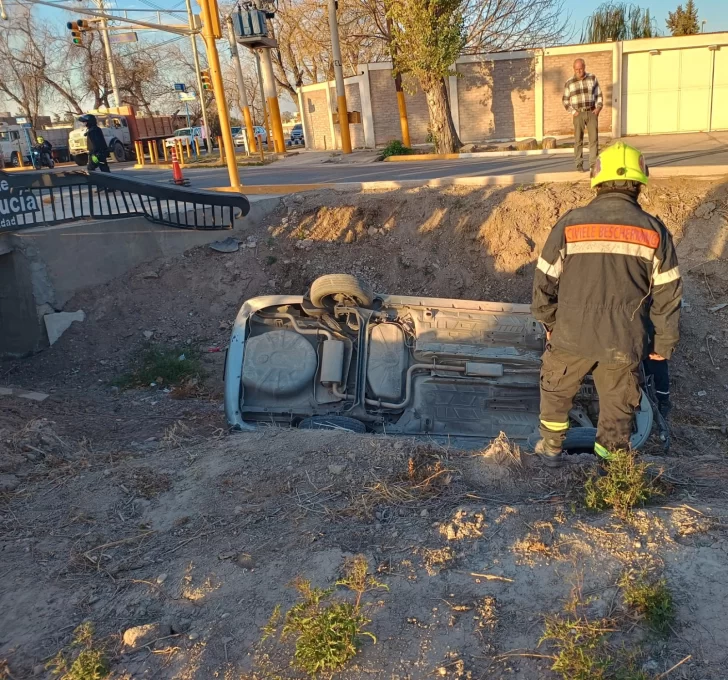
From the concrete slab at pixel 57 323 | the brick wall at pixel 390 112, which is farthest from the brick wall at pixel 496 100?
the concrete slab at pixel 57 323

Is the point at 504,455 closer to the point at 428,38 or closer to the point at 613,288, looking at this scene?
the point at 613,288

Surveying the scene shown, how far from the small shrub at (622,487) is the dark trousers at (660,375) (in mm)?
2438

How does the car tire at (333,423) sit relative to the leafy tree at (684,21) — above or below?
below

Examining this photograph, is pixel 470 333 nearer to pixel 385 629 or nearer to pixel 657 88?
pixel 385 629

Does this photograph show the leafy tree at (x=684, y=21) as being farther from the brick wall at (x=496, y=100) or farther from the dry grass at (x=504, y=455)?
the dry grass at (x=504, y=455)

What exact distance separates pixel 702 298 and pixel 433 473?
5.97 metres

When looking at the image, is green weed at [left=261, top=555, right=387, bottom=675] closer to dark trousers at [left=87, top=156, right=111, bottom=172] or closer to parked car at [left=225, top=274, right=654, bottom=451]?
parked car at [left=225, top=274, right=654, bottom=451]

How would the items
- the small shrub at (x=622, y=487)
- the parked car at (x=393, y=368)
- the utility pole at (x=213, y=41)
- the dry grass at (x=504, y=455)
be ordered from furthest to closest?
1. the utility pole at (x=213, y=41)
2. the parked car at (x=393, y=368)
3. the dry grass at (x=504, y=455)
4. the small shrub at (x=622, y=487)

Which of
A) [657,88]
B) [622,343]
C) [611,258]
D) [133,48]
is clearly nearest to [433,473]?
[622,343]

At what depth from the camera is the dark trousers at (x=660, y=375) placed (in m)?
5.68

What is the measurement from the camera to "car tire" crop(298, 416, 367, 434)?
518 cm

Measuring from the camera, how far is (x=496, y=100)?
2319 cm

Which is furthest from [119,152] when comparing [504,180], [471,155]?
[504,180]

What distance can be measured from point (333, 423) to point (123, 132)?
33.3 m
